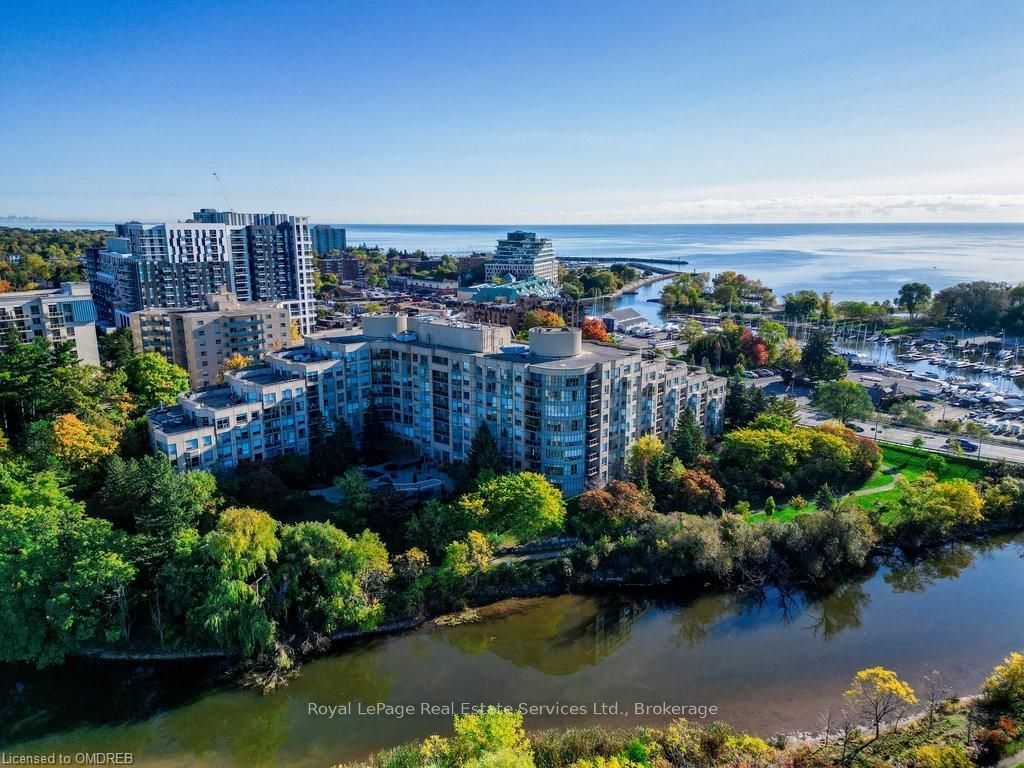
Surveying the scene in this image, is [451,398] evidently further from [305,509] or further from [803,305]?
[803,305]

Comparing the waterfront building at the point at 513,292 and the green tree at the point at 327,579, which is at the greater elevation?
the waterfront building at the point at 513,292

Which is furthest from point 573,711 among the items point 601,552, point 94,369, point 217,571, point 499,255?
point 499,255

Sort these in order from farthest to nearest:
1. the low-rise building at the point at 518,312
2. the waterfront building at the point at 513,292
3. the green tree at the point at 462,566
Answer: the waterfront building at the point at 513,292 < the low-rise building at the point at 518,312 < the green tree at the point at 462,566

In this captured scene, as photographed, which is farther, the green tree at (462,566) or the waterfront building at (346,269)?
the waterfront building at (346,269)

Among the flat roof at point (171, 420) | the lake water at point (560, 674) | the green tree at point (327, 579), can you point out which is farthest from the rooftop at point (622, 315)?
the green tree at point (327, 579)

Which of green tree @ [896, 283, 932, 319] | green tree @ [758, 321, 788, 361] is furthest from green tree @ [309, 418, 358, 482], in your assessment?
green tree @ [896, 283, 932, 319]

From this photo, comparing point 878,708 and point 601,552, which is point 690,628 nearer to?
point 601,552

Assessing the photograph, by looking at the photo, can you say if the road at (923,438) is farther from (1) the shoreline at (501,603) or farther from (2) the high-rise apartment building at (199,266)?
(2) the high-rise apartment building at (199,266)
